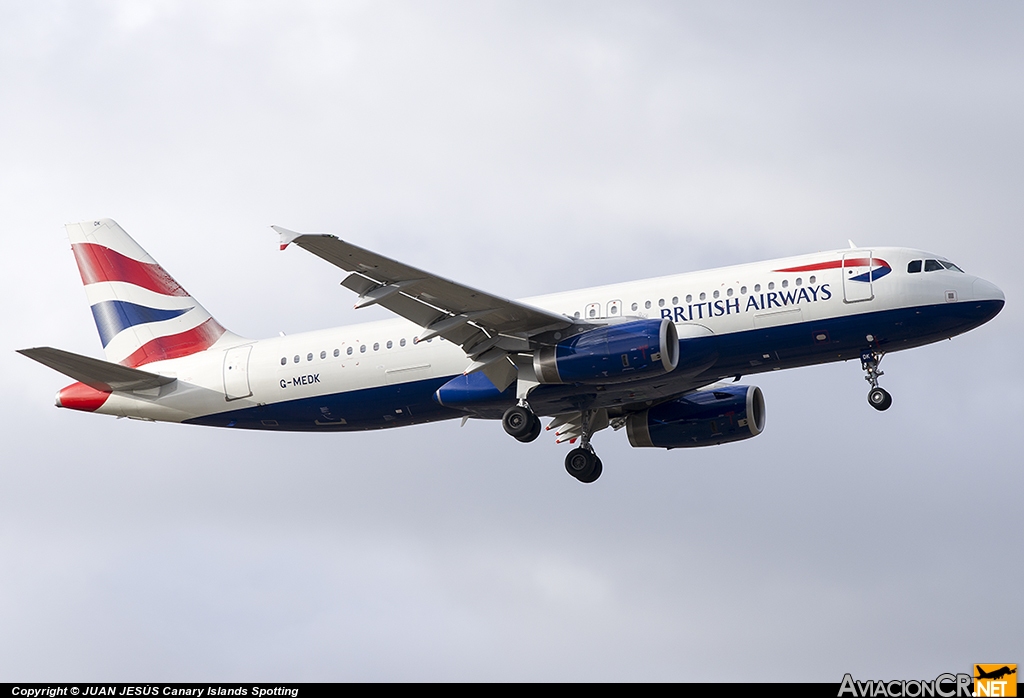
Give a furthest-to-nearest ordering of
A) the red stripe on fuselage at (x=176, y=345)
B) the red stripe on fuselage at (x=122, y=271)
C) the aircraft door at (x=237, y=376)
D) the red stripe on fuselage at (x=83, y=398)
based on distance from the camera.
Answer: the red stripe on fuselage at (x=122, y=271) → the red stripe on fuselage at (x=176, y=345) → the red stripe on fuselage at (x=83, y=398) → the aircraft door at (x=237, y=376)

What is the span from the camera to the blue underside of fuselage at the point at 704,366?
39.4m

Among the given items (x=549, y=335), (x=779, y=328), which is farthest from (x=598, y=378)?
→ (x=779, y=328)

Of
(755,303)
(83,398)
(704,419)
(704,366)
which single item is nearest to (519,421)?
(704,366)

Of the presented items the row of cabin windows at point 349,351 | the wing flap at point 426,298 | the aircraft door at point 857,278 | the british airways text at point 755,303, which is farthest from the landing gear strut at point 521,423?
the aircraft door at point 857,278

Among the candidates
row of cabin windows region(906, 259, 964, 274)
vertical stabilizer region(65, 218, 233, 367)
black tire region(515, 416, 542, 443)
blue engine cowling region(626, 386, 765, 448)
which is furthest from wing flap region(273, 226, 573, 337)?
vertical stabilizer region(65, 218, 233, 367)

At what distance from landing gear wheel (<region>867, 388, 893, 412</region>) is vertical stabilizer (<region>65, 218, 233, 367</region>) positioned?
21.2m

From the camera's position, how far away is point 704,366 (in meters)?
40.2

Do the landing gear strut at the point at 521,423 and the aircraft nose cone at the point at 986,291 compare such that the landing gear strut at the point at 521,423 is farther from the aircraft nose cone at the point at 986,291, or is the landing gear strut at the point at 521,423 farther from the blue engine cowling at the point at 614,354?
the aircraft nose cone at the point at 986,291

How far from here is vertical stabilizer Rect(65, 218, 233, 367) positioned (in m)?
47.4

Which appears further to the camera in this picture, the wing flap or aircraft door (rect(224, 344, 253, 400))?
aircraft door (rect(224, 344, 253, 400))

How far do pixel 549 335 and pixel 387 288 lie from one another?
5.38 m

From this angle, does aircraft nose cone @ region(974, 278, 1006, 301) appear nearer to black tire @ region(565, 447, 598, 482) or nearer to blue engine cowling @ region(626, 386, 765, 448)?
blue engine cowling @ region(626, 386, 765, 448)

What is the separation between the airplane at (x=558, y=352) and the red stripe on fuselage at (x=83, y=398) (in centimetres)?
5

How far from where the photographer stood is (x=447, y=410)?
43.0 m
